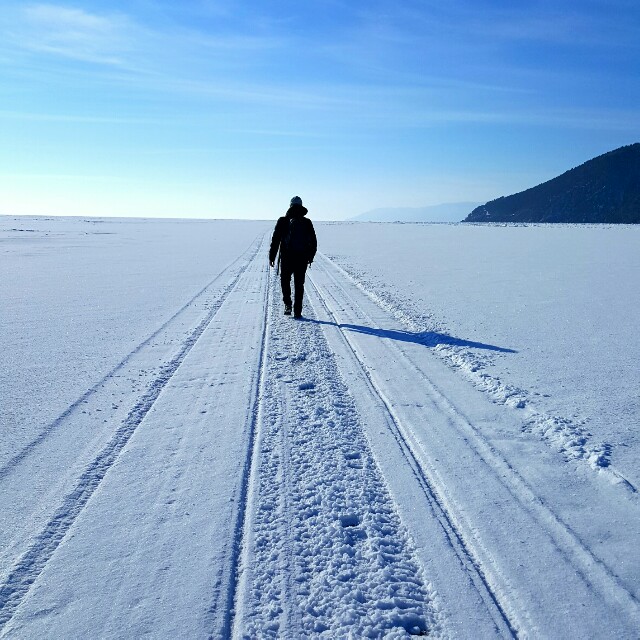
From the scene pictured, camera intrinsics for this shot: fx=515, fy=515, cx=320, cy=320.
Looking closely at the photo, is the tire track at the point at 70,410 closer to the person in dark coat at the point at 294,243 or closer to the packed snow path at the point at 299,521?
the packed snow path at the point at 299,521

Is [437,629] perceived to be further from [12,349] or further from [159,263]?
[159,263]

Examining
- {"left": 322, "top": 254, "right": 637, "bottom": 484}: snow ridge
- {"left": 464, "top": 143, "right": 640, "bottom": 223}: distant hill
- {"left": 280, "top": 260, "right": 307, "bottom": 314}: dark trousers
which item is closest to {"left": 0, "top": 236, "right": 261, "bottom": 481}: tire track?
{"left": 280, "top": 260, "right": 307, "bottom": 314}: dark trousers

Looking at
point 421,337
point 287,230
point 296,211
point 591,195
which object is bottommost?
point 421,337

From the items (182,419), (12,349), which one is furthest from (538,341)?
(12,349)

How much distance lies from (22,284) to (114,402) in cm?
997

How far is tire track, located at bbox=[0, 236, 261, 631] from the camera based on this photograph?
2.27 metres

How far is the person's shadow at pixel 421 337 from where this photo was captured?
6.74 m

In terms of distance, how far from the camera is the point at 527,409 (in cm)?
448

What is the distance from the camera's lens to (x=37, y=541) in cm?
262

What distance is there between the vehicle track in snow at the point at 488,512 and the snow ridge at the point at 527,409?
0.50 meters

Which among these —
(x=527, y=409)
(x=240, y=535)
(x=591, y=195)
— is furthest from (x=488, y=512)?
(x=591, y=195)

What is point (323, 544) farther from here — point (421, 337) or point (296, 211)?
point (296, 211)

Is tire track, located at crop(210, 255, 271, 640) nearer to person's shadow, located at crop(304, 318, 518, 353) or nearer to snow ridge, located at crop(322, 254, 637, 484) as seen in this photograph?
snow ridge, located at crop(322, 254, 637, 484)

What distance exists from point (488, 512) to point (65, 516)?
2353mm
